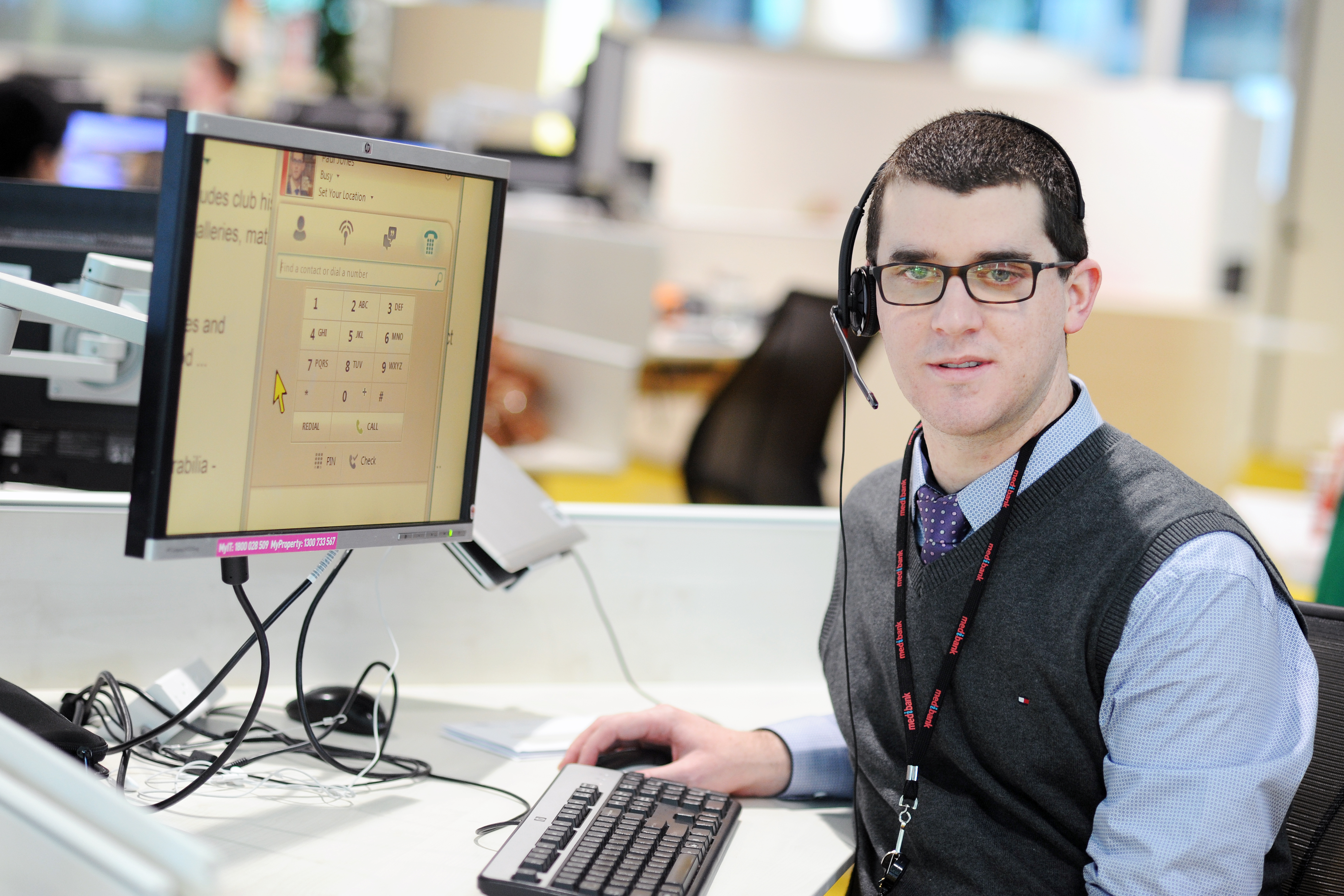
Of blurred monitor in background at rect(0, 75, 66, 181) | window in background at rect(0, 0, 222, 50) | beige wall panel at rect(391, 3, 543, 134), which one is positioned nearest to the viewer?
blurred monitor in background at rect(0, 75, 66, 181)

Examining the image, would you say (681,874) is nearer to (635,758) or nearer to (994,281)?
(635,758)

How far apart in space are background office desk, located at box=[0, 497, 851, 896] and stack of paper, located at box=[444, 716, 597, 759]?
0.7 inches

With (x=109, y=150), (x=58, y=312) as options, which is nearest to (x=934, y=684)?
(x=58, y=312)

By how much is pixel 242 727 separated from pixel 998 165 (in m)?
0.78

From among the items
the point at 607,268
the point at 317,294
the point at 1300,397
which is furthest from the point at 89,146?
the point at 1300,397

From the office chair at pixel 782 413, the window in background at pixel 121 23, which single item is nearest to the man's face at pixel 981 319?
the office chair at pixel 782 413

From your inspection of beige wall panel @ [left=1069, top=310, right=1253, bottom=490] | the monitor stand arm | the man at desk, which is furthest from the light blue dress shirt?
beige wall panel @ [left=1069, top=310, right=1253, bottom=490]

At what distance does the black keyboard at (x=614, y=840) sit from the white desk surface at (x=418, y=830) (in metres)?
0.04

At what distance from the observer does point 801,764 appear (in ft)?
3.68

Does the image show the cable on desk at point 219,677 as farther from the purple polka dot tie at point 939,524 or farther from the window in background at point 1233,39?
the window in background at point 1233,39

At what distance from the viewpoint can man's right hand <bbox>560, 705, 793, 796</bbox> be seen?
3.56 ft

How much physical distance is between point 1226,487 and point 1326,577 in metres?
3.47

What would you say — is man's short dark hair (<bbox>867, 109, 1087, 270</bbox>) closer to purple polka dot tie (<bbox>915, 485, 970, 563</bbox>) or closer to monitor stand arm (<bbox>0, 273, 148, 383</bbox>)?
purple polka dot tie (<bbox>915, 485, 970, 563</bbox>)

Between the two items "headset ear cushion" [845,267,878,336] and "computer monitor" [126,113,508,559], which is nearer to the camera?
"computer monitor" [126,113,508,559]
